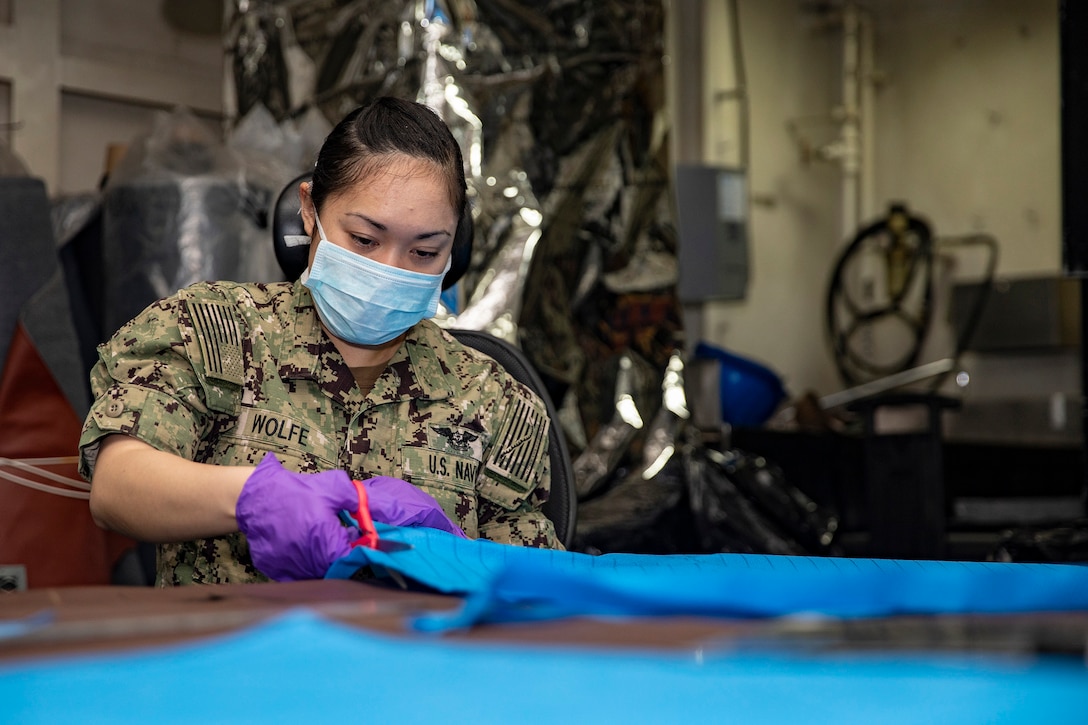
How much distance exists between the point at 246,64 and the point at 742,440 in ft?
5.96

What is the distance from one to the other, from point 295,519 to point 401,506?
0.40 ft

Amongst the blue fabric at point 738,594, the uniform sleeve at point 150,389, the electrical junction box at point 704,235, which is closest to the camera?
the blue fabric at point 738,594

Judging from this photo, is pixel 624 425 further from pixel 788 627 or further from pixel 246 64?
pixel 788 627

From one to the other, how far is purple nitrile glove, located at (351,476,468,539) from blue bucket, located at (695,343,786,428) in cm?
292

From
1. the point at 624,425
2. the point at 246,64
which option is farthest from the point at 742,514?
the point at 246,64

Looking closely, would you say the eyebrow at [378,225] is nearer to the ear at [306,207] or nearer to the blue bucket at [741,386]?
the ear at [306,207]

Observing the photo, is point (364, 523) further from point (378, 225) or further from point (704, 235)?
point (704, 235)

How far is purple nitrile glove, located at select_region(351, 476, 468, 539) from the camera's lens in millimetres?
1133

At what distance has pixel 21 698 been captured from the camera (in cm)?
58

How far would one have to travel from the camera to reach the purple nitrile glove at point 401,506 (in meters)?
1.13

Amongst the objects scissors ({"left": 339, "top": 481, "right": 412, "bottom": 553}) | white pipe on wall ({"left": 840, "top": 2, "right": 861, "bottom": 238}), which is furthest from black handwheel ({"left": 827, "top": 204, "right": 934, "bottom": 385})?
scissors ({"left": 339, "top": 481, "right": 412, "bottom": 553})

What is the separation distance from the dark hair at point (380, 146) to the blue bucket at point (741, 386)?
2.62m

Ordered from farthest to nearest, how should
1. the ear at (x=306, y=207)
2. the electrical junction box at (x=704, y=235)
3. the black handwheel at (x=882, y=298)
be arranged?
the black handwheel at (x=882, y=298), the electrical junction box at (x=704, y=235), the ear at (x=306, y=207)

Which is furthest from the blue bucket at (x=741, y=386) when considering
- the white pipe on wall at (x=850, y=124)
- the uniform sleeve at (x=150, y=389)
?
the uniform sleeve at (x=150, y=389)
